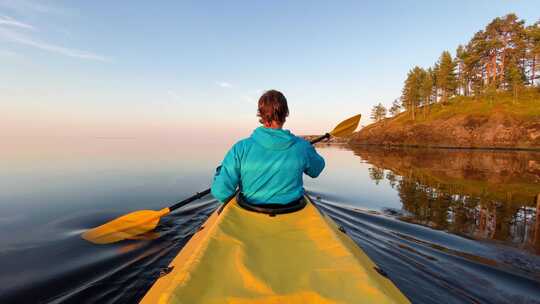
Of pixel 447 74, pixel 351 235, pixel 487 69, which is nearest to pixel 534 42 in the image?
pixel 487 69

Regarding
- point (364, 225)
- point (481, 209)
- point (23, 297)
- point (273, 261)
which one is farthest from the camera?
point (481, 209)

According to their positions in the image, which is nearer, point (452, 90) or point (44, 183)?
point (44, 183)

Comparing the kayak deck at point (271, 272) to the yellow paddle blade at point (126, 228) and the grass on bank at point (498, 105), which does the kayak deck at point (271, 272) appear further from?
the grass on bank at point (498, 105)

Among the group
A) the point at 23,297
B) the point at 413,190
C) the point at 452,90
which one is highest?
the point at 452,90

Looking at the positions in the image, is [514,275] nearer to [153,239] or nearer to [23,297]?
[153,239]

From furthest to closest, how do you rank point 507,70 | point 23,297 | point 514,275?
point 507,70 → point 514,275 → point 23,297

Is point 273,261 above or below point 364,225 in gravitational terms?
above

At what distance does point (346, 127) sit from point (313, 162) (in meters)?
4.47

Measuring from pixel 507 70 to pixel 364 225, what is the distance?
255ft

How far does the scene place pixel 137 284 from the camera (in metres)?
3.99

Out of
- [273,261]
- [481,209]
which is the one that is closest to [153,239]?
[273,261]

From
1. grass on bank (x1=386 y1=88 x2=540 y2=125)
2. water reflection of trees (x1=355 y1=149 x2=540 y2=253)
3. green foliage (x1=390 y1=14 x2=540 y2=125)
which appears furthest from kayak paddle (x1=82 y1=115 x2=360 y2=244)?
green foliage (x1=390 y1=14 x2=540 y2=125)

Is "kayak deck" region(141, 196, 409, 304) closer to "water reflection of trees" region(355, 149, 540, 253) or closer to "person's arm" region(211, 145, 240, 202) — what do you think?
"person's arm" region(211, 145, 240, 202)

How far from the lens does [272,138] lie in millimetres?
3273
